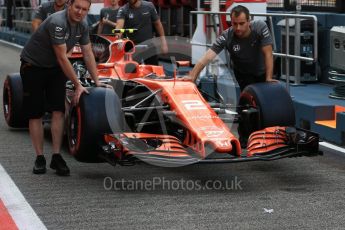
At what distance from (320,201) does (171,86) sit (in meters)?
1.96

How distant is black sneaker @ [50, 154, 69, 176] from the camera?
774 centimetres

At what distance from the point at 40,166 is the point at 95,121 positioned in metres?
0.75

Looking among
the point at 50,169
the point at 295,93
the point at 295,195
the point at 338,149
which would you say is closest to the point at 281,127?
the point at 295,195

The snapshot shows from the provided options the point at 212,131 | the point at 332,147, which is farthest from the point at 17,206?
the point at 332,147

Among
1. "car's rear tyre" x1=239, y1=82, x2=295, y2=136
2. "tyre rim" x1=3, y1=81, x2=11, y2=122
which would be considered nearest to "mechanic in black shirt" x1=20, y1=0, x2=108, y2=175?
"car's rear tyre" x1=239, y1=82, x2=295, y2=136

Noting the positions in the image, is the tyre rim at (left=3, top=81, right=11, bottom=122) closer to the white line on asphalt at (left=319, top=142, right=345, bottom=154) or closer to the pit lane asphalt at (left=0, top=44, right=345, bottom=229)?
the pit lane asphalt at (left=0, top=44, right=345, bottom=229)

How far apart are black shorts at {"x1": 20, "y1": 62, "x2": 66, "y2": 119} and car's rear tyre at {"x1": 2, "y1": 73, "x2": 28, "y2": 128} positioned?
2.05m

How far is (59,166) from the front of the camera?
7.78 m

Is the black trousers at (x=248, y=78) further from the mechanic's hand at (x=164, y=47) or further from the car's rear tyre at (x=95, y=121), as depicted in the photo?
the mechanic's hand at (x=164, y=47)

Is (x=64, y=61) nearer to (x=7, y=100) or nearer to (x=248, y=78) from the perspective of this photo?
(x=248, y=78)

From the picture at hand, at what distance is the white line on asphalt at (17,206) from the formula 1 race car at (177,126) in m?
0.71

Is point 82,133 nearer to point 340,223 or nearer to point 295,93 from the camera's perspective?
point 340,223

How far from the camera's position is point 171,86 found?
797 centimetres

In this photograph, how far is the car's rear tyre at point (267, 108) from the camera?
800 centimetres
